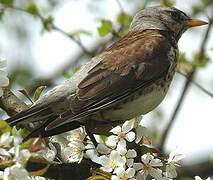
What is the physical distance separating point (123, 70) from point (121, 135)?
4.40ft

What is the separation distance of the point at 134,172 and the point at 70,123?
38.5 inches

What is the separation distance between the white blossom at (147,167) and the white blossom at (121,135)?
0.37 feet

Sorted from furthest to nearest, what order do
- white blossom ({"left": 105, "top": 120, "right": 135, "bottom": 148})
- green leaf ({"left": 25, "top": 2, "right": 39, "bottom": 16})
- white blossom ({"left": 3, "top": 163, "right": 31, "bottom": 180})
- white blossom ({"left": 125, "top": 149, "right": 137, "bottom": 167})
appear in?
green leaf ({"left": 25, "top": 2, "right": 39, "bottom": 16})
white blossom ({"left": 105, "top": 120, "right": 135, "bottom": 148})
white blossom ({"left": 125, "top": 149, "right": 137, "bottom": 167})
white blossom ({"left": 3, "top": 163, "right": 31, "bottom": 180})

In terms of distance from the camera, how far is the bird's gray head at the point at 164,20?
505 cm

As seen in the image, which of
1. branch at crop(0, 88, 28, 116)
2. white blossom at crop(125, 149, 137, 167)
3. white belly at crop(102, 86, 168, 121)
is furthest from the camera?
white belly at crop(102, 86, 168, 121)

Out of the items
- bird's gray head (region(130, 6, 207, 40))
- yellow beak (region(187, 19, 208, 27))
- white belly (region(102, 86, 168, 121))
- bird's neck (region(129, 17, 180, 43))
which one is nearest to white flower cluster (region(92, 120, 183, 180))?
white belly (region(102, 86, 168, 121))

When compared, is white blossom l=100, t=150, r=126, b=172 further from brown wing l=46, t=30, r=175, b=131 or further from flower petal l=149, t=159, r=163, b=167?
brown wing l=46, t=30, r=175, b=131

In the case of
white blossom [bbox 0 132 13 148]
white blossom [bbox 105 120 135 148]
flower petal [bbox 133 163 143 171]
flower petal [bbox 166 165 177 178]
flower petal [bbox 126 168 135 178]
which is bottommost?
flower petal [bbox 166 165 177 178]

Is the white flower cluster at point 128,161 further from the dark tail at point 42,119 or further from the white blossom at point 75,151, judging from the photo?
the dark tail at point 42,119

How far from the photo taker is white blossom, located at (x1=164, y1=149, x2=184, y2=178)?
271 centimetres

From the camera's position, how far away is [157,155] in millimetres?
2850

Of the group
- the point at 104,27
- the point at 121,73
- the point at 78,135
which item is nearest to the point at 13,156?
the point at 78,135

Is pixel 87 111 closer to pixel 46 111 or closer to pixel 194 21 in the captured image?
pixel 46 111

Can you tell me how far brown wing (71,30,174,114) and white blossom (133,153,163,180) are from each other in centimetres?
88
